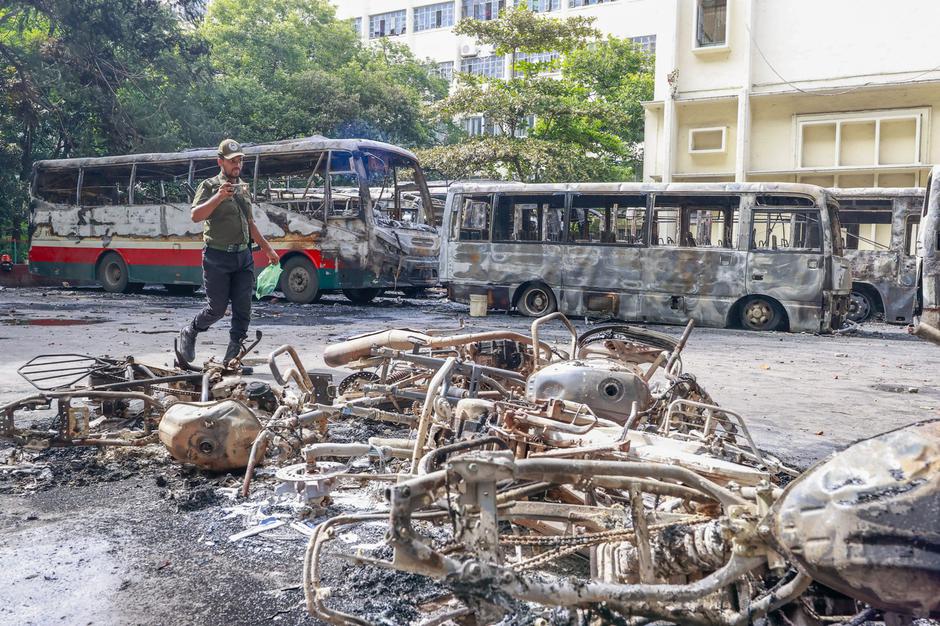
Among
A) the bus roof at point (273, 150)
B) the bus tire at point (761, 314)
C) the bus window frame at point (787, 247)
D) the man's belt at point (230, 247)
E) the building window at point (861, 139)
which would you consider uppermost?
the building window at point (861, 139)

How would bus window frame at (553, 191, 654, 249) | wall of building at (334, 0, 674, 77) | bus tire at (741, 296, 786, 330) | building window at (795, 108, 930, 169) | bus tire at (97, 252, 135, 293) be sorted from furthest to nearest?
wall of building at (334, 0, 674, 77) → building window at (795, 108, 930, 169) → bus tire at (97, 252, 135, 293) → bus window frame at (553, 191, 654, 249) → bus tire at (741, 296, 786, 330)

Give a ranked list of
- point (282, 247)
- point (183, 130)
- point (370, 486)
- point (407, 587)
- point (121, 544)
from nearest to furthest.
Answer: point (407, 587) → point (121, 544) → point (370, 486) → point (282, 247) → point (183, 130)

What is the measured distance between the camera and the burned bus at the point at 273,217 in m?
15.9

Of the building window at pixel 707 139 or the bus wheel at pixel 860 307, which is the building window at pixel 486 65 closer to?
the building window at pixel 707 139

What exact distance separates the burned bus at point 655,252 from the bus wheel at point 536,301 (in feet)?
0.07

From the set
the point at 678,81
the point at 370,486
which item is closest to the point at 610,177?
the point at 678,81

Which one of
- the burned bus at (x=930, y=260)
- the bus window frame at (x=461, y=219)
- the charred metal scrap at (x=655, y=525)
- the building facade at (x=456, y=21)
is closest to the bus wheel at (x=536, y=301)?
the bus window frame at (x=461, y=219)

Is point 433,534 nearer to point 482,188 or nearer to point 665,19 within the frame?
point 482,188

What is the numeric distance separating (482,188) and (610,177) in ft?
33.9

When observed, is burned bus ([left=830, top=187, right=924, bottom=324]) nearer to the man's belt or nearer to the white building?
the white building

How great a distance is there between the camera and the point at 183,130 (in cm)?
2261

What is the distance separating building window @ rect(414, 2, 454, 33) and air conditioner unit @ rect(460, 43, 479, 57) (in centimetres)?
232

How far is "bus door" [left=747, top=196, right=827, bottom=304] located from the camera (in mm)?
12852

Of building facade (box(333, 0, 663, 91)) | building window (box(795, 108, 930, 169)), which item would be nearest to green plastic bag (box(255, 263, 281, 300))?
building window (box(795, 108, 930, 169))
